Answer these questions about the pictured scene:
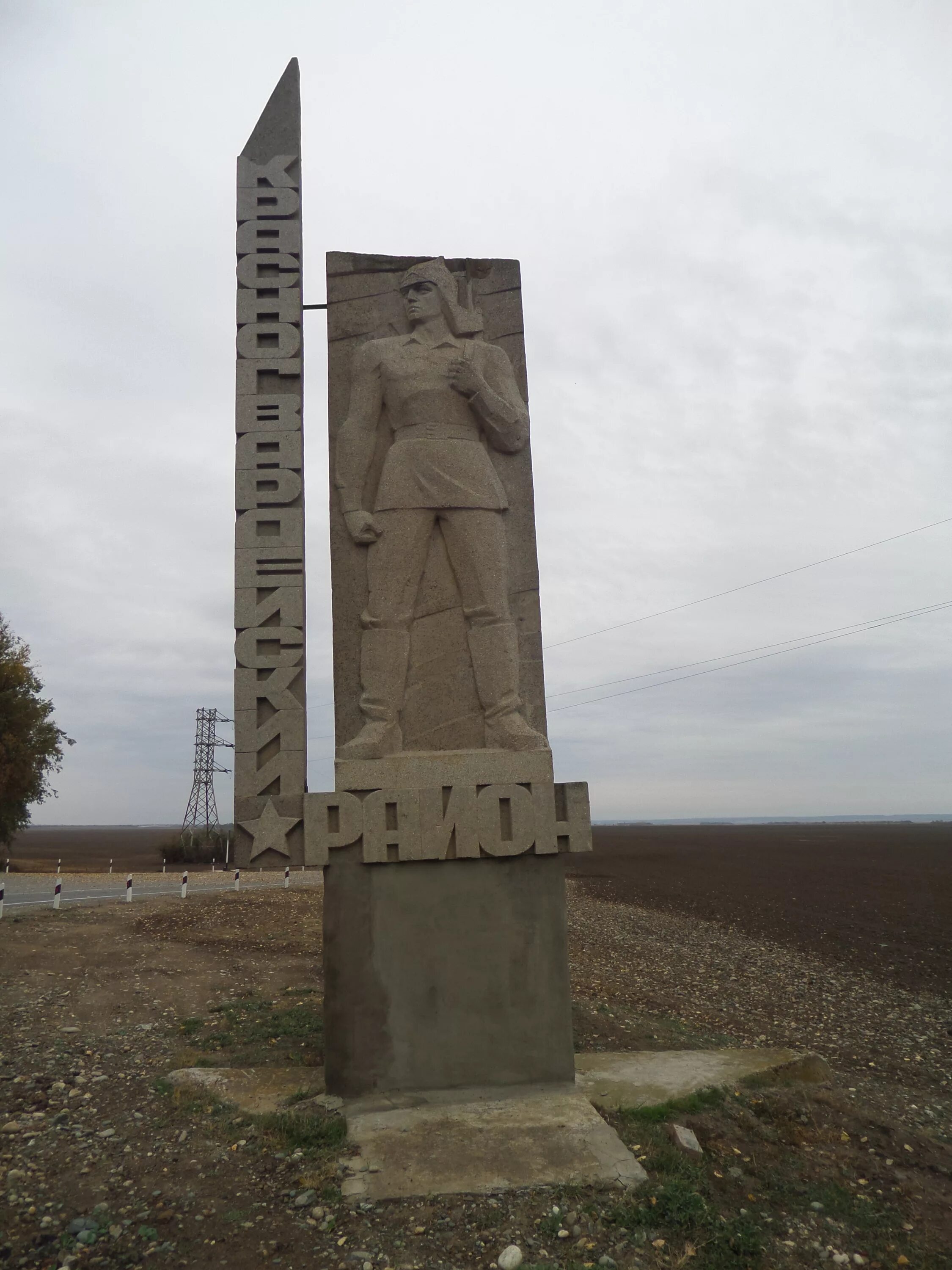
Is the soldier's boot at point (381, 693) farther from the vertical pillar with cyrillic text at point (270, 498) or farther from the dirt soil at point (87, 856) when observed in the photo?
the dirt soil at point (87, 856)

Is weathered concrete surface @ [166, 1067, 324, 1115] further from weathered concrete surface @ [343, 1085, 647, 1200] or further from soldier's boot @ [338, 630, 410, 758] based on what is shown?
soldier's boot @ [338, 630, 410, 758]

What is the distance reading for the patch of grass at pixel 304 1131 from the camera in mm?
5535

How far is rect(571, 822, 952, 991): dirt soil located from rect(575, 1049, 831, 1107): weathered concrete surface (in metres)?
6.99

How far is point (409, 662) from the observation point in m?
7.05

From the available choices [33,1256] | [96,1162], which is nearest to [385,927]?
[96,1162]

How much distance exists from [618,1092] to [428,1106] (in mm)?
1486

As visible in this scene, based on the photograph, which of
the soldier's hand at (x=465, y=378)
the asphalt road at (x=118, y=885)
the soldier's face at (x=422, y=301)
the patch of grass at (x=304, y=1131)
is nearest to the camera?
the patch of grass at (x=304, y=1131)

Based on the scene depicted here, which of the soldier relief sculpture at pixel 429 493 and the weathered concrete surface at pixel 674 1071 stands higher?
the soldier relief sculpture at pixel 429 493

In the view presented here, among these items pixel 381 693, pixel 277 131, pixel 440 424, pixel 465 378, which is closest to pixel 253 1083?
pixel 381 693

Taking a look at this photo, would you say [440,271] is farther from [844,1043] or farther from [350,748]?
[844,1043]

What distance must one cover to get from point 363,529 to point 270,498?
89 centimetres

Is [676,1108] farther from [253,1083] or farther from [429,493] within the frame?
[429,493]

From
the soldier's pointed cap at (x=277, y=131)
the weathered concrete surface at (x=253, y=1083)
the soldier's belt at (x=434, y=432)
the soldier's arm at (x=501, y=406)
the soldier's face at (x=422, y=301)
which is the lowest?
the weathered concrete surface at (x=253, y=1083)

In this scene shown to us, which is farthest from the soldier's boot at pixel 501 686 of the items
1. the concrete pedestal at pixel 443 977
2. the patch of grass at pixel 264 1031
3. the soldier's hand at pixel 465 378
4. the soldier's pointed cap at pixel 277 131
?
the soldier's pointed cap at pixel 277 131
